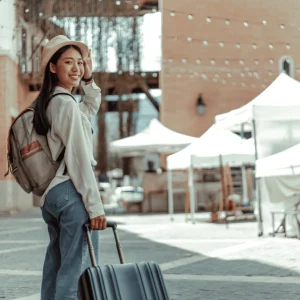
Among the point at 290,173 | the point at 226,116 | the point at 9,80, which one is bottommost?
the point at 290,173

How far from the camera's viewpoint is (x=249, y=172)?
1752cm

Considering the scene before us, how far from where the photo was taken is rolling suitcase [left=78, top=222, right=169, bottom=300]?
302 centimetres

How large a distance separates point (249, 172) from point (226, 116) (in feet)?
19.9

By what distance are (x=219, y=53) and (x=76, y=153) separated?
Answer: 606 inches

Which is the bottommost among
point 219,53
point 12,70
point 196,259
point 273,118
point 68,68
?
point 196,259

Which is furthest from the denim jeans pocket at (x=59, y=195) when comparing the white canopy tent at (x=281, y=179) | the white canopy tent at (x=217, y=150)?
the white canopy tent at (x=217, y=150)

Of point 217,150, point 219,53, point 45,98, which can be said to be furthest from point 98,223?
point 219,53

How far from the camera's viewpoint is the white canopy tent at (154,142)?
17891 millimetres

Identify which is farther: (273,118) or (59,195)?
(273,118)

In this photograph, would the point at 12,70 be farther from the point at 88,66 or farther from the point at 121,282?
the point at 121,282

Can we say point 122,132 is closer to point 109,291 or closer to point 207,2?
point 207,2

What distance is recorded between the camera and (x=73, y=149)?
10.8 feet

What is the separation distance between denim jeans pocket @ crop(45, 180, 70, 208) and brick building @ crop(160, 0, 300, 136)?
378 inches

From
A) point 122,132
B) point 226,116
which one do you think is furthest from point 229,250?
point 122,132
